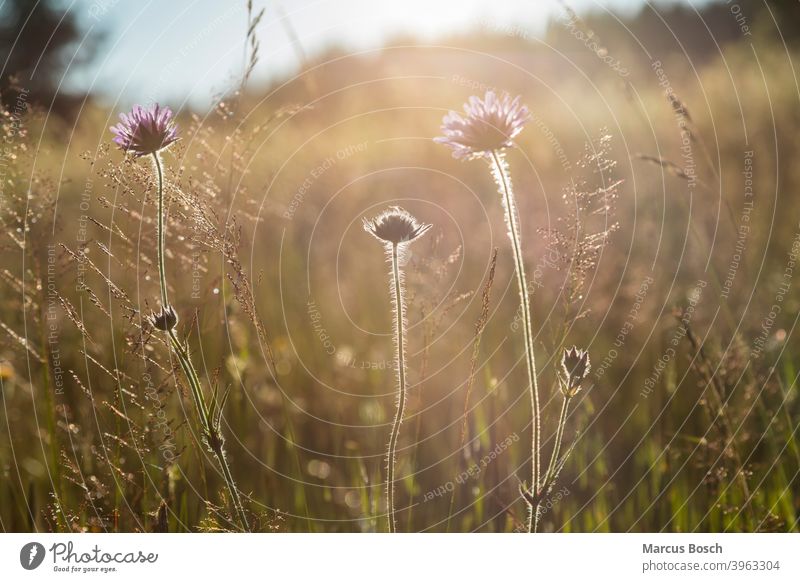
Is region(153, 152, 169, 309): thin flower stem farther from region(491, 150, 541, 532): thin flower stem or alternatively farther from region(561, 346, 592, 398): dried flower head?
region(561, 346, 592, 398): dried flower head

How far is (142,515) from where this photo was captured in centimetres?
160

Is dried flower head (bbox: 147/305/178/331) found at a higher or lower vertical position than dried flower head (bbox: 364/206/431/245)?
lower

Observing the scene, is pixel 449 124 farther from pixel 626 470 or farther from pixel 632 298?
pixel 632 298

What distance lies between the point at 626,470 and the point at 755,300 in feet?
2.63

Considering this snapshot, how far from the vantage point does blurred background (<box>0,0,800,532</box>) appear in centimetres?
169

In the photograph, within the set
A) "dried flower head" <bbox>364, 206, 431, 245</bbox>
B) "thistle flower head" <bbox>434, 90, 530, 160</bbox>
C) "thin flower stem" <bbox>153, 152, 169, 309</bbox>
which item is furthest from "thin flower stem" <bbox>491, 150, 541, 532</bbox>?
"thin flower stem" <bbox>153, 152, 169, 309</bbox>

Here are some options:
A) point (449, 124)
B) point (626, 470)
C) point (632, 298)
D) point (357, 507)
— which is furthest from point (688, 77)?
point (357, 507)

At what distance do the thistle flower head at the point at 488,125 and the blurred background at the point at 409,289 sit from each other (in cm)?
31
